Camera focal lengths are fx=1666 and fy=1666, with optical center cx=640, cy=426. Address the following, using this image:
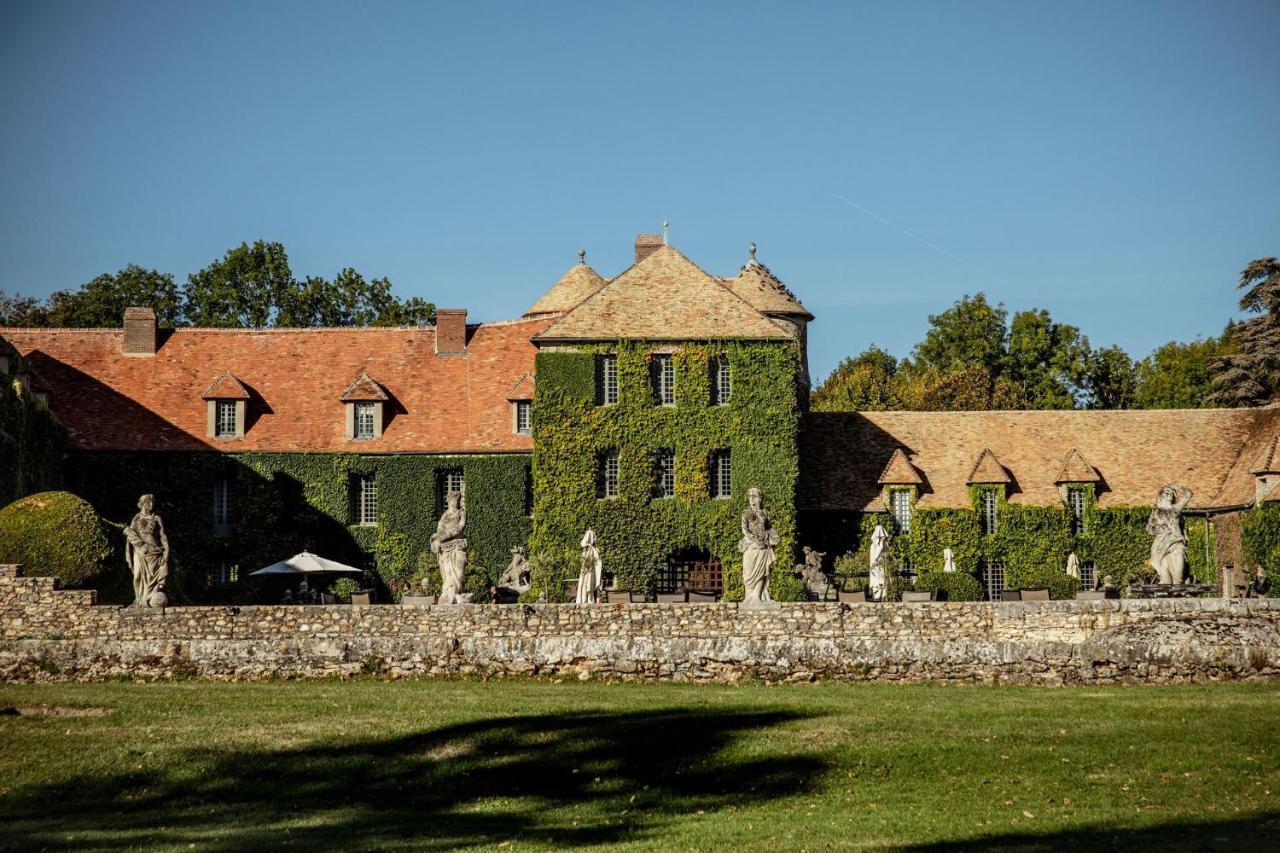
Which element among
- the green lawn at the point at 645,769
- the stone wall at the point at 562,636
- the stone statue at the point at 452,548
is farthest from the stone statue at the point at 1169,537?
the stone statue at the point at 452,548

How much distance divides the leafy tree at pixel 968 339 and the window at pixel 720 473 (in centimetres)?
3227

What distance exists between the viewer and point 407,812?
64.8 feet

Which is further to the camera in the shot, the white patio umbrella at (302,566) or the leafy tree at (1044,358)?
the leafy tree at (1044,358)

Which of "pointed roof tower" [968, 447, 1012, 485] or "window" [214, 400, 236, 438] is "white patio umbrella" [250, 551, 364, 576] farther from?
"pointed roof tower" [968, 447, 1012, 485]

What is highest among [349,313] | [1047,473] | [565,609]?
[349,313]

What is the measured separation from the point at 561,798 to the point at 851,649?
32.5 feet

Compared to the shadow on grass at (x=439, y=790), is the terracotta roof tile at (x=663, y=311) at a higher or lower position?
higher

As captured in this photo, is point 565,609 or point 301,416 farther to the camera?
point 301,416

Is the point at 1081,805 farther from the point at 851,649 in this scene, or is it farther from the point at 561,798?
the point at 851,649

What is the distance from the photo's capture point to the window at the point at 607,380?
161 feet

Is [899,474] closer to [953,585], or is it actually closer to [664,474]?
[664,474]

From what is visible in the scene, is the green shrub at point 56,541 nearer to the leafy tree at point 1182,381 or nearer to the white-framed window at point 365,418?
the white-framed window at point 365,418

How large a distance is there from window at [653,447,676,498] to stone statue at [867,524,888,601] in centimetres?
824

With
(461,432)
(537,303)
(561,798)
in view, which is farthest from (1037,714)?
(537,303)
